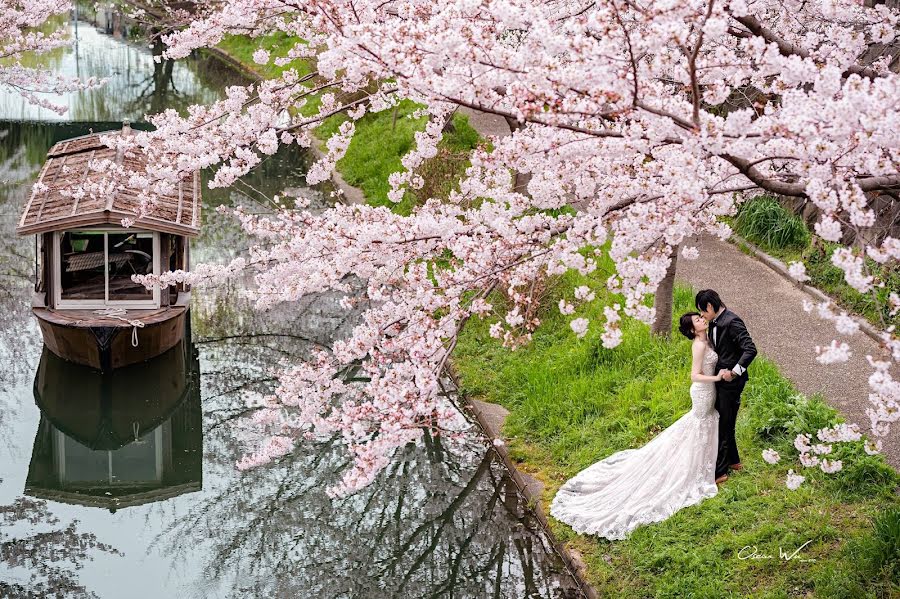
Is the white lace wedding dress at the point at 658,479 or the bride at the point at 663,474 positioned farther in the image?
the white lace wedding dress at the point at 658,479

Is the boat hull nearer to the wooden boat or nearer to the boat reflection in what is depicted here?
the wooden boat

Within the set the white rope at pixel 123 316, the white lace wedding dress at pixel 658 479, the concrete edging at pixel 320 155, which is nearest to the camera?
the white lace wedding dress at pixel 658 479

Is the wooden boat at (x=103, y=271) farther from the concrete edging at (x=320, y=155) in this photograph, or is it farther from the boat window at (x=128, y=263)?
the concrete edging at (x=320, y=155)

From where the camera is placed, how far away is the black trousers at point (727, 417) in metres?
6.70

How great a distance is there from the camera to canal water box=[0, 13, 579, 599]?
25.6 ft

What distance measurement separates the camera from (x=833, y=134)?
154 inches

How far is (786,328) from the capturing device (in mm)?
10070

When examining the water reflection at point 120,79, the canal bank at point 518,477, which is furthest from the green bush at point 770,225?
the water reflection at point 120,79

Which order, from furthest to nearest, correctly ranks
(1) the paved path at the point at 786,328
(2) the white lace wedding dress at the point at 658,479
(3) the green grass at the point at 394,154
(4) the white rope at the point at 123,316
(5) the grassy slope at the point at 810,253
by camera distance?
1. (3) the green grass at the point at 394,154
2. (4) the white rope at the point at 123,316
3. (5) the grassy slope at the point at 810,253
4. (1) the paved path at the point at 786,328
5. (2) the white lace wedding dress at the point at 658,479

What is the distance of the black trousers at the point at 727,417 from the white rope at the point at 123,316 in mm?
6625

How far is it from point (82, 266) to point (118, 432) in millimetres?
2088

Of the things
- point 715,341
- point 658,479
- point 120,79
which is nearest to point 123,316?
point 658,479

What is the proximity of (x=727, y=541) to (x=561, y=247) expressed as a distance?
298 cm

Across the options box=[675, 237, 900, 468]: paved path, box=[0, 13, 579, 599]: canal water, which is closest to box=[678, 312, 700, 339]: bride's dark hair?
box=[675, 237, 900, 468]: paved path
